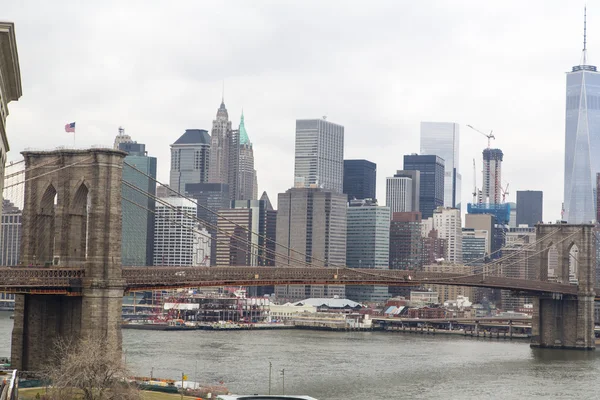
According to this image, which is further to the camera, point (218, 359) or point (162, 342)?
point (162, 342)

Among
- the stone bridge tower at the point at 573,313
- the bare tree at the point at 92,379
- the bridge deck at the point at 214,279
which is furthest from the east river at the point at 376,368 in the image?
the bare tree at the point at 92,379

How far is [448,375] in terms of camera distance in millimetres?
65812

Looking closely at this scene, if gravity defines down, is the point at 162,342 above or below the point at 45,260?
below

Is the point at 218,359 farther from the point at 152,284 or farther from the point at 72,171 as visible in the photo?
the point at 72,171

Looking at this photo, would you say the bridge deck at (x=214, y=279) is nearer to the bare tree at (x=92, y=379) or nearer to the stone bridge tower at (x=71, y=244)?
the stone bridge tower at (x=71, y=244)

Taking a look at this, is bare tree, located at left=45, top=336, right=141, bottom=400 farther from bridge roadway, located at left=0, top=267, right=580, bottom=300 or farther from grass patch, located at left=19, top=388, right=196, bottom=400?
bridge roadway, located at left=0, top=267, right=580, bottom=300

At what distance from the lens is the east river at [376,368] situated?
185ft

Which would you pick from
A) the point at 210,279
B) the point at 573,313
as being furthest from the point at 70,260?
the point at 573,313

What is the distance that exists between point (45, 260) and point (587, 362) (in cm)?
4599

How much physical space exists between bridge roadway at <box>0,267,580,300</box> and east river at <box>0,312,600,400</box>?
5.43m

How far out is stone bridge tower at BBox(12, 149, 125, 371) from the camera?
48.8 metres

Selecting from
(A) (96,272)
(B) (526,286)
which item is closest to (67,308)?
(A) (96,272)

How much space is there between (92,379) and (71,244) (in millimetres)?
10822

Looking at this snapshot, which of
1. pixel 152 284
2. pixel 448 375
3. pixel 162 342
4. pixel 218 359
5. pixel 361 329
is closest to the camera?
pixel 152 284
